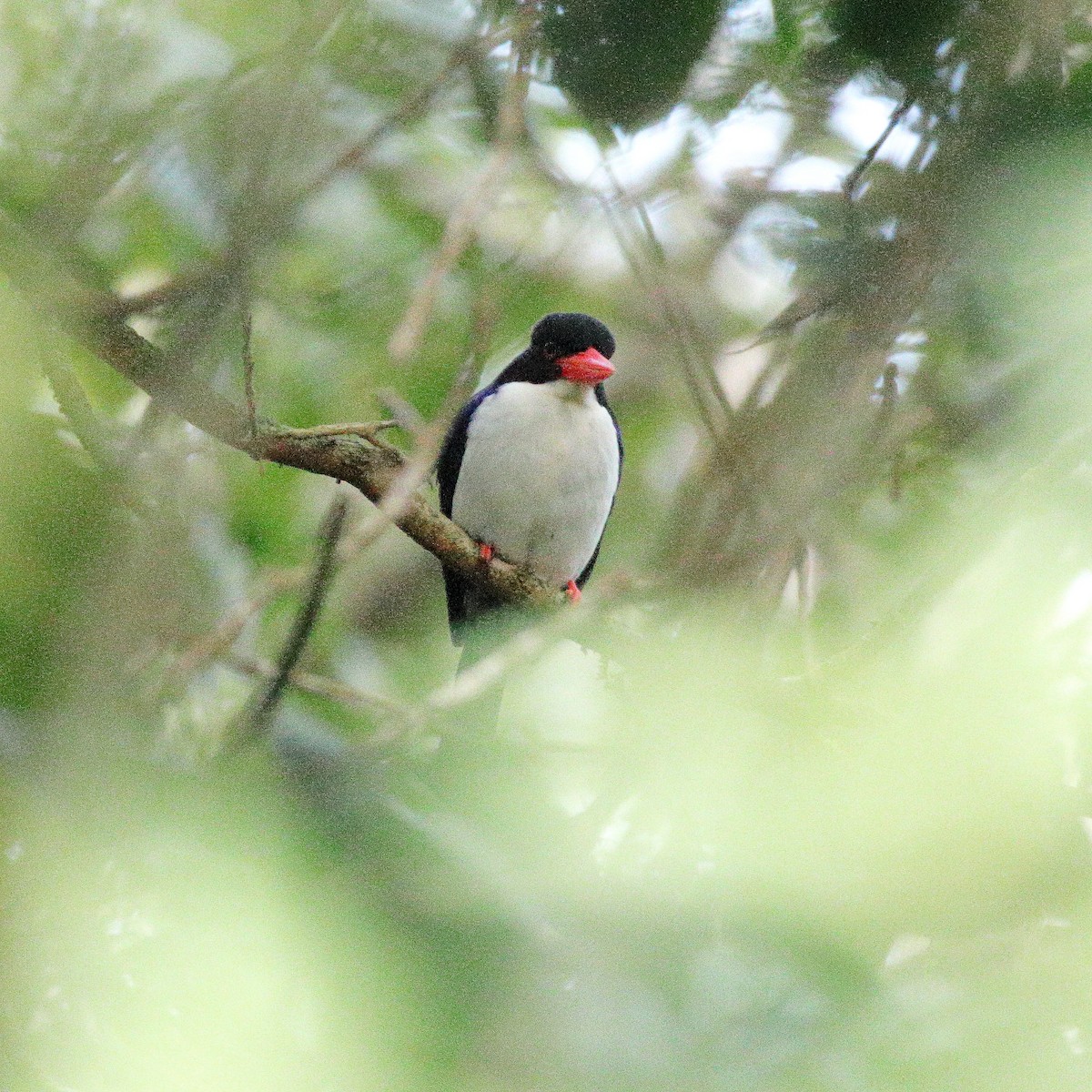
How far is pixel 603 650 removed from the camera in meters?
2.67

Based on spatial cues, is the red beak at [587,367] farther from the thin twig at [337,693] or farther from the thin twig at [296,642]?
the thin twig at [296,642]

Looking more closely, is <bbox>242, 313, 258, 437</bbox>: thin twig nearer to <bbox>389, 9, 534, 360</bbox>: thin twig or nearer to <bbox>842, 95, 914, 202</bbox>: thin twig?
<bbox>389, 9, 534, 360</bbox>: thin twig

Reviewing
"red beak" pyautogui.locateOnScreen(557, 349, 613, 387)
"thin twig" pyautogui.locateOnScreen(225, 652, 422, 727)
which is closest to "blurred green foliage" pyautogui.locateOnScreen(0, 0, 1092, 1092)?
"thin twig" pyautogui.locateOnScreen(225, 652, 422, 727)

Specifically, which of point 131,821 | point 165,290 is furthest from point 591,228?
point 131,821

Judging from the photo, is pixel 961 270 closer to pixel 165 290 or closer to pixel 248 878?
pixel 165 290

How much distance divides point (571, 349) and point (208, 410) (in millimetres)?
2366

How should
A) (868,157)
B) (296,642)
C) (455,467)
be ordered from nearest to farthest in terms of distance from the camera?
(296,642) → (868,157) → (455,467)

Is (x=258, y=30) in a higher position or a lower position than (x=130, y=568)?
higher

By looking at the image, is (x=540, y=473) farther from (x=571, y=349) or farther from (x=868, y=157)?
Result: (x=868, y=157)

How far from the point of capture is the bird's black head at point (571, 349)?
160 inches

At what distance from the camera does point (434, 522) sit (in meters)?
3.02

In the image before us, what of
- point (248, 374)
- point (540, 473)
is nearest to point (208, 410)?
point (248, 374)

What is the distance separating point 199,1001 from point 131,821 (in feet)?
0.51

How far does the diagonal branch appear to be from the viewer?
144 centimetres
